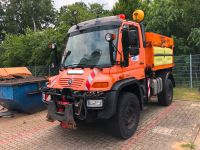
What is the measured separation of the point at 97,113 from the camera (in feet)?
18.1

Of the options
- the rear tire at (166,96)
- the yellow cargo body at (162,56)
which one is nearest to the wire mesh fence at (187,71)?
the yellow cargo body at (162,56)

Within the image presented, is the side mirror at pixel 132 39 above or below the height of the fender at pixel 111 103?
above

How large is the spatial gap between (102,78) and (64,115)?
44.7 inches

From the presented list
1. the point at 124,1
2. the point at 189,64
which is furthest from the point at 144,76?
the point at 124,1

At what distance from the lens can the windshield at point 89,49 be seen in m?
6.04

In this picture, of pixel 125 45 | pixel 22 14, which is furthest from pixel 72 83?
pixel 22 14

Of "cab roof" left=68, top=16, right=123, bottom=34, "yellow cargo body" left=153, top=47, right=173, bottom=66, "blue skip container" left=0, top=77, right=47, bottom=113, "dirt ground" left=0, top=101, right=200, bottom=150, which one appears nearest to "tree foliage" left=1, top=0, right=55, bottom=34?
"blue skip container" left=0, top=77, right=47, bottom=113

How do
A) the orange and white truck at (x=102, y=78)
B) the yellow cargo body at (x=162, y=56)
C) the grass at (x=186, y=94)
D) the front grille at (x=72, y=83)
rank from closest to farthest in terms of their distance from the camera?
1. the orange and white truck at (x=102, y=78)
2. the front grille at (x=72, y=83)
3. the yellow cargo body at (x=162, y=56)
4. the grass at (x=186, y=94)

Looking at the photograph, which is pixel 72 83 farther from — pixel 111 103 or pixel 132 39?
pixel 132 39

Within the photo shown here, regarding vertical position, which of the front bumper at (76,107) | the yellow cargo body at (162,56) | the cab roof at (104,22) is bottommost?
the front bumper at (76,107)

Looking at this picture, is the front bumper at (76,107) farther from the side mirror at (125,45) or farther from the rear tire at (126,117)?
the side mirror at (125,45)

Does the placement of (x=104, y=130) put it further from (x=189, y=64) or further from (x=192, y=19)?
(x=192, y=19)

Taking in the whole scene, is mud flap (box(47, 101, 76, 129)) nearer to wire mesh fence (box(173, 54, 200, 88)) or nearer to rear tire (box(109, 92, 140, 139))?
rear tire (box(109, 92, 140, 139))

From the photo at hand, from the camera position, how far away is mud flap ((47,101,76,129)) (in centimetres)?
558
